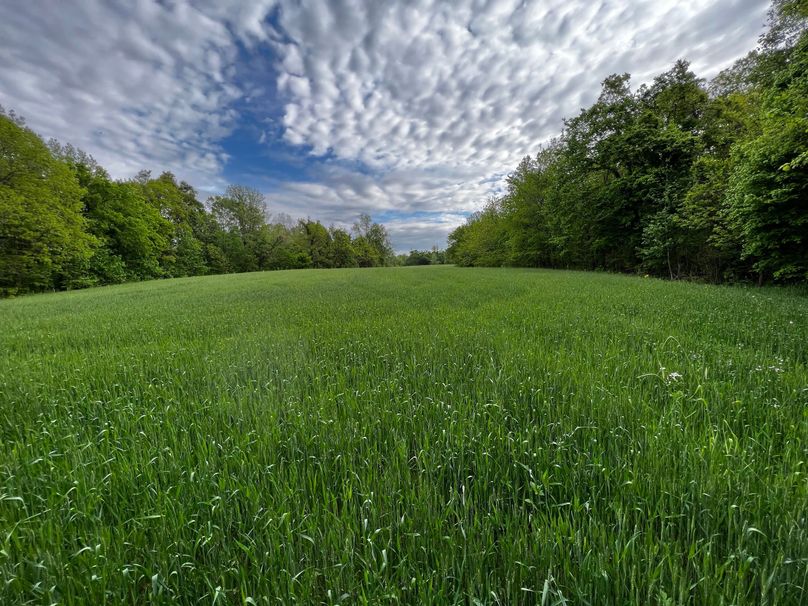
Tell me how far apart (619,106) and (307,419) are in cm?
3229

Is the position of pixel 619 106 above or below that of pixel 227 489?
above

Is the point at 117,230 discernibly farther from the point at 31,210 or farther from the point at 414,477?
the point at 414,477

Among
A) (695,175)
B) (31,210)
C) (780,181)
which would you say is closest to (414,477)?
(780,181)

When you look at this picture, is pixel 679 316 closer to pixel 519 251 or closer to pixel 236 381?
pixel 236 381

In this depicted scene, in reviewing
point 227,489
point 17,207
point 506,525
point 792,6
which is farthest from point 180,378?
point 17,207

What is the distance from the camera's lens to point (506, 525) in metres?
1.62

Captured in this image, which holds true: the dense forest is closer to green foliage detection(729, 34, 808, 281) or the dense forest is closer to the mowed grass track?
green foliage detection(729, 34, 808, 281)

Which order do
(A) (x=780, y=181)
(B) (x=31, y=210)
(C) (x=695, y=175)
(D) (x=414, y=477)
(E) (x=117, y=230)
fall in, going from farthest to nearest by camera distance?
(E) (x=117, y=230)
(B) (x=31, y=210)
(C) (x=695, y=175)
(A) (x=780, y=181)
(D) (x=414, y=477)

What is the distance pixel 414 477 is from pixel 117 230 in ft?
160

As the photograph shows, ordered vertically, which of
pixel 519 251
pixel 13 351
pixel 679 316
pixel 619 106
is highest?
pixel 619 106

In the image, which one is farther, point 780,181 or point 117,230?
point 117,230

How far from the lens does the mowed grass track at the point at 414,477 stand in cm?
137

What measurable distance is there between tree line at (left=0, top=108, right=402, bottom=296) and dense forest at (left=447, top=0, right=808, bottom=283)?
134 ft

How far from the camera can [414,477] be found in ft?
7.22
